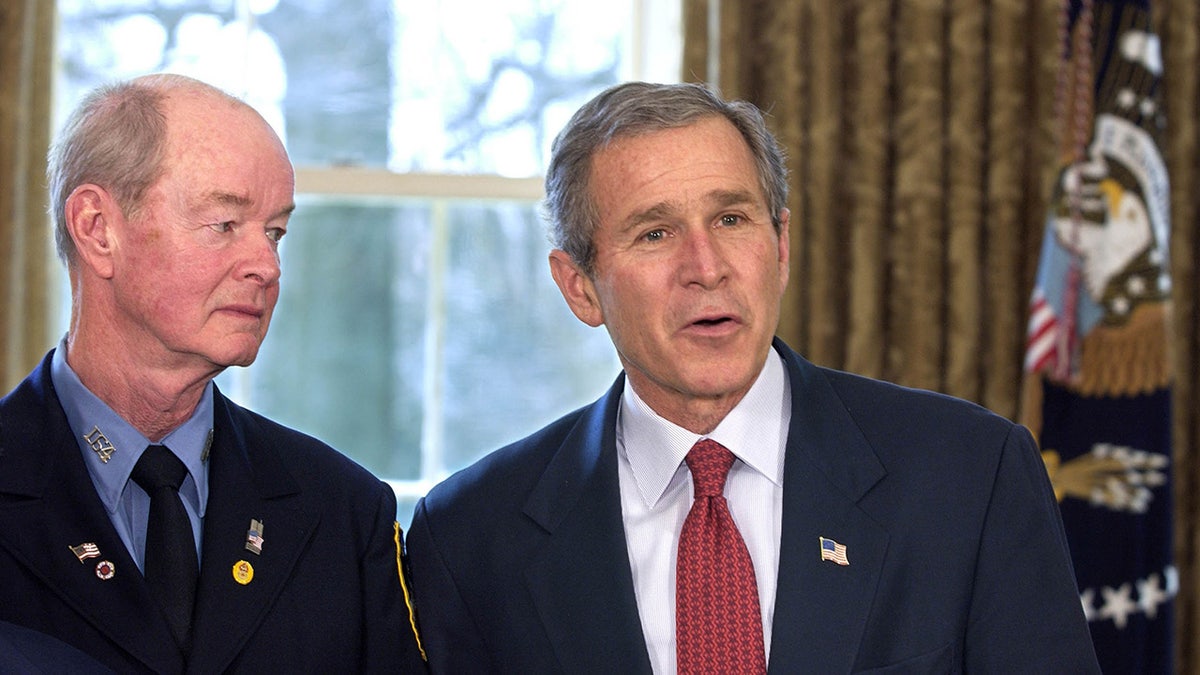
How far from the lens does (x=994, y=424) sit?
193 cm

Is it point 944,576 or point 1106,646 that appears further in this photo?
point 1106,646

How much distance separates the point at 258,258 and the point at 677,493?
687mm

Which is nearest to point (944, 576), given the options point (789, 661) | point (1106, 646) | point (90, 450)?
point (789, 661)

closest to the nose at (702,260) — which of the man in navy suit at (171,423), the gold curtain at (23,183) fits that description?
the man in navy suit at (171,423)

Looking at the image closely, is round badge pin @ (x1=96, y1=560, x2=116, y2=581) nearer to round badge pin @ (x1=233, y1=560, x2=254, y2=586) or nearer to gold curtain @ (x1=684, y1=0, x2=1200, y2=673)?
round badge pin @ (x1=233, y1=560, x2=254, y2=586)

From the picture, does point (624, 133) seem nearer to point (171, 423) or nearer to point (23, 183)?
point (171, 423)

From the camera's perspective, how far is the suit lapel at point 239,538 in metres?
1.81

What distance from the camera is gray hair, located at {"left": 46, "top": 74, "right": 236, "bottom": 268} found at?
6.11 feet

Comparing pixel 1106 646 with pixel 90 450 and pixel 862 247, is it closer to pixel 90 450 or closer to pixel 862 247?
pixel 862 247

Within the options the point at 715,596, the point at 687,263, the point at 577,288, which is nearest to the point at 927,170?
the point at 577,288

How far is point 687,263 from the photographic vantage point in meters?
1.95

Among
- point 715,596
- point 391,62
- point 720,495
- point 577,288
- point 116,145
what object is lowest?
point 715,596

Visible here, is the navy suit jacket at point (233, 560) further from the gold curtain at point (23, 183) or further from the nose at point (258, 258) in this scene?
the gold curtain at point (23, 183)

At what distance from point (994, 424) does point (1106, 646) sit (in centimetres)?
168
